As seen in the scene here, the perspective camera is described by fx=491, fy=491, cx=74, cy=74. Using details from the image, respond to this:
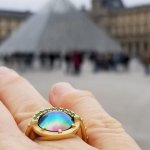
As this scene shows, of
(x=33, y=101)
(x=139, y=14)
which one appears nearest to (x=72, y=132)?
Result: (x=33, y=101)

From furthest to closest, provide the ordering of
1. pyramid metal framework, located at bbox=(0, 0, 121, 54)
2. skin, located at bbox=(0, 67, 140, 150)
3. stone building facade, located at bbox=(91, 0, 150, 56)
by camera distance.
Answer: stone building facade, located at bbox=(91, 0, 150, 56)
pyramid metal framework, located at bbox=(0, 0, 121, 54)
skin, located at bbox=(0, 67, 140, 150)

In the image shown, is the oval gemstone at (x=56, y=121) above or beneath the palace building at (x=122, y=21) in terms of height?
above

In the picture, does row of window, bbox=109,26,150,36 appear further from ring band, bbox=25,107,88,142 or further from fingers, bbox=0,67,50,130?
ring band, bbox=25,107,88,142

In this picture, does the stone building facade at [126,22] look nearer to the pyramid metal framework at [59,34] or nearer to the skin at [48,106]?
the pyramid metal framework at [59,34]

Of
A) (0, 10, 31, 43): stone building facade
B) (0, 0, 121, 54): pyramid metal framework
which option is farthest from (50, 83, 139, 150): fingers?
(0, 10, 31, 43): stone building facade

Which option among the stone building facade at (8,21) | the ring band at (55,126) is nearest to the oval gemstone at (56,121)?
the ring band at (55,126)

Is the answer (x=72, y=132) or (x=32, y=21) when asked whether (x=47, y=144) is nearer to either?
(x=72, y=132)

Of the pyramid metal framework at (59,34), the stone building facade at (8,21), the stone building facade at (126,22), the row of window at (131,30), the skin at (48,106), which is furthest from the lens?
the stone building facade at (8,21)
